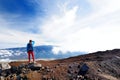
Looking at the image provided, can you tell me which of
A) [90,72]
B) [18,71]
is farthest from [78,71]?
[18,71]

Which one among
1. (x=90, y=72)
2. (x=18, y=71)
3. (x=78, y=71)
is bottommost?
(x=90, y=72)

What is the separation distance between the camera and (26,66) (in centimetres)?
2638

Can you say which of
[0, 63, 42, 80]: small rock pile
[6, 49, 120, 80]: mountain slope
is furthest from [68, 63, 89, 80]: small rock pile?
[0, 63, 42, 80]: small rock pile

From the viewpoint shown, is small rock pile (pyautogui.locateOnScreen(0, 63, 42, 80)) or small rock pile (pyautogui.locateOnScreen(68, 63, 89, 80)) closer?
small rock pile (pyautogui.locateOnScreen(68, 63, 89, 80))

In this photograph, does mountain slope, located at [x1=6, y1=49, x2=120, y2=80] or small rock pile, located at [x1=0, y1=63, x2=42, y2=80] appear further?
small rock pile, located at [x1=0, y1=63, x2=42, y2=80]

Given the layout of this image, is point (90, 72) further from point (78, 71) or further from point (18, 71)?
point (18, 71)

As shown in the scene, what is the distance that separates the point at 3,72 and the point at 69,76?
7.33 metres

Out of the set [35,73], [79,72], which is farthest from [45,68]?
[79,72]

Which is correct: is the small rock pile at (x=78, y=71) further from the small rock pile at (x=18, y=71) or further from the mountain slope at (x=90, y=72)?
the small rock pile at (x=18, y=71)

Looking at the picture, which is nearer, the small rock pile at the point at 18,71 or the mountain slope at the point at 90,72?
the mountain slope at the point at 90,72

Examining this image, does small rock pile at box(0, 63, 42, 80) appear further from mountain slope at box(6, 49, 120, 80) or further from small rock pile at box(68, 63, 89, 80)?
small rock pile at box(68, 63, 89, 80)

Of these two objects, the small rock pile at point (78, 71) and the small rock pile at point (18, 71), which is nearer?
the small rock pile at point (78, 71)

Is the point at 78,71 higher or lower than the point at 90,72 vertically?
higher

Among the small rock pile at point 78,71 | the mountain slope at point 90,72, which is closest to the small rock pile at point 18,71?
the mountain slope at point 90,72
